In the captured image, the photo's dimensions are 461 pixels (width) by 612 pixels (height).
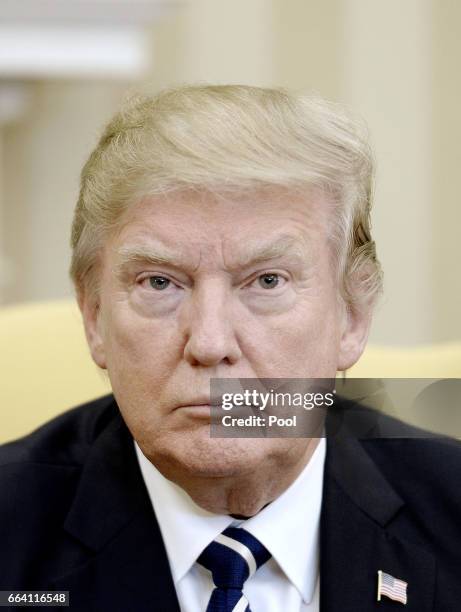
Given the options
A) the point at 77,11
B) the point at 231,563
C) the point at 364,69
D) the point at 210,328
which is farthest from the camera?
the point at 364,69

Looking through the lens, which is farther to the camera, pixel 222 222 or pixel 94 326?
pixel 94 326

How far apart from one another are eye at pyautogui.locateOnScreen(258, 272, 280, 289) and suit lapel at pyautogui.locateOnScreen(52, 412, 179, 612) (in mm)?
307

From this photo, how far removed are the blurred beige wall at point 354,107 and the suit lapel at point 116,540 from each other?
154 centimetres

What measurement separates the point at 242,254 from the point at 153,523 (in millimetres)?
337

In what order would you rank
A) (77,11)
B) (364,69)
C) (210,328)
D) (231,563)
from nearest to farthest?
(210,328) < (231,563) < (77,11) < (364,69)

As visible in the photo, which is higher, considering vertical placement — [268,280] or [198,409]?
[268,280]

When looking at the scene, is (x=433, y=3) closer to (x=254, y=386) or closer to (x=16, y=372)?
(x=16, y=372)

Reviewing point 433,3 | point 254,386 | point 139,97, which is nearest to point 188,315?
point 254,386

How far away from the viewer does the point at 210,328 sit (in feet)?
3.12

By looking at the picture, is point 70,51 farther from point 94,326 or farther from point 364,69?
point 94,326

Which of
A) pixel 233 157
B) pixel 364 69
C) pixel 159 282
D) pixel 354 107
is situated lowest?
pixel 159 282

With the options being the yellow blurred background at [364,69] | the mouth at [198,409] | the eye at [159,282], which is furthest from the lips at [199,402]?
the yellow blurred background at [364,69]

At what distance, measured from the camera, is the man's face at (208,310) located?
0.97 metres

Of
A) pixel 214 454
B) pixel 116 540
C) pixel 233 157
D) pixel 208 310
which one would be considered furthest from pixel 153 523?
pixel 233 157
